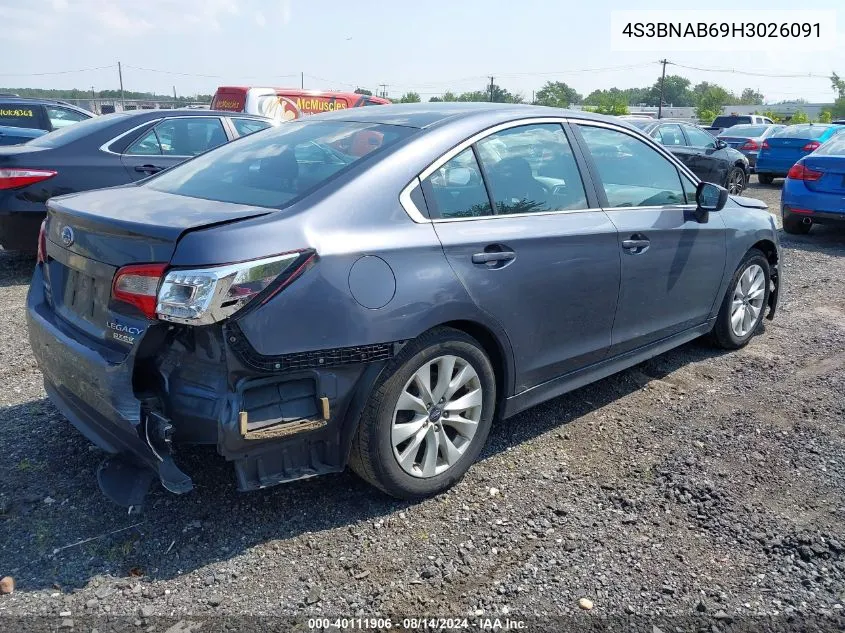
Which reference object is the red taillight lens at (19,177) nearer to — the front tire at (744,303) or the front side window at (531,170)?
the front side window at (531,170)

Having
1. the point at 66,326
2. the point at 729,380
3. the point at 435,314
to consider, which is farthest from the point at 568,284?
the point at 66,326

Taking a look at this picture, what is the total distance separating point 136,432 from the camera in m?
2.59

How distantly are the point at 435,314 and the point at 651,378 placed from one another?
7.58 feet

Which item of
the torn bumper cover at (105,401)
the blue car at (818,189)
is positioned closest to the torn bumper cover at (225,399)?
the torn bumper cover at (105,401)

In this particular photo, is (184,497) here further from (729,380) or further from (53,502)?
(729,380)

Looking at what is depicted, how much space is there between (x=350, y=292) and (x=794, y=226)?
9208mm

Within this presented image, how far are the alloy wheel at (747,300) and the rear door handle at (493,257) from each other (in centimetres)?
248

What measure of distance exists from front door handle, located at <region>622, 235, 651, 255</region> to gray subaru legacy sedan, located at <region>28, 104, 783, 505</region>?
0.01 meters

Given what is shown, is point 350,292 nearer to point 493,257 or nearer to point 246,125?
point 493,257

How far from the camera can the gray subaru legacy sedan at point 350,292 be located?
2.53 metres

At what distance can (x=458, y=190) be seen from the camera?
3.14m

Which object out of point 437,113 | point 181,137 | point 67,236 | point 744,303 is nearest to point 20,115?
point 181,137

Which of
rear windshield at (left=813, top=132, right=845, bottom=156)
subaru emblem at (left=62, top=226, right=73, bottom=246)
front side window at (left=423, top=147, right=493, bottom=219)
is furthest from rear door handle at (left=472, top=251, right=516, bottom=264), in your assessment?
rear windshield at (left=813, top=132, right=845, bottom=156)

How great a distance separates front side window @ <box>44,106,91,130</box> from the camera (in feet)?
41.6
